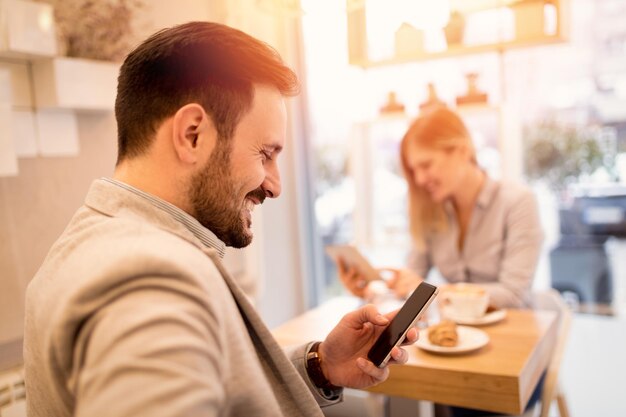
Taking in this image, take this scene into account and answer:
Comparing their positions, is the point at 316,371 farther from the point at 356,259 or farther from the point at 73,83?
the point at 73,83

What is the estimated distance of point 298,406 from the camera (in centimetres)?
76

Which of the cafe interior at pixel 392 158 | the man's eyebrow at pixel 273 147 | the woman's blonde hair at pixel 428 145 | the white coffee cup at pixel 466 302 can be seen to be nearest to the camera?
the man's eyebrow at pixel 273 147

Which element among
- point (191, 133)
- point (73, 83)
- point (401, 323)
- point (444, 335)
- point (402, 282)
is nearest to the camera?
point (191, 133)

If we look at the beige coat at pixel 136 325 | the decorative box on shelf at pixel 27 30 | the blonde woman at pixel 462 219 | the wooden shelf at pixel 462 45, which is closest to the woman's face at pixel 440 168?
the blonde woman at pixel 462 219

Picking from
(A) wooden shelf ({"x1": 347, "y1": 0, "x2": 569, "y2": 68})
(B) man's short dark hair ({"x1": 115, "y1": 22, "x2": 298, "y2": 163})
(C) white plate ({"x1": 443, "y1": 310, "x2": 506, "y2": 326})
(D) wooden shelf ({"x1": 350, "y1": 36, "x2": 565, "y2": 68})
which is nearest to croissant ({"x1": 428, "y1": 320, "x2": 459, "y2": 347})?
(C) white plate ({"x1": 443, "y1": 310, "x2": 506, "y2": 326})

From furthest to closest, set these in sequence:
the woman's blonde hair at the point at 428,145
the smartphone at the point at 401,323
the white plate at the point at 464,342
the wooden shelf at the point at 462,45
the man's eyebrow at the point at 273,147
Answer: the woman's blonde hair at the point at 428,145 < the wooden shelf at the point at 462,45 < the white plate at the point at 464,342 < the smartphone at the point at 401,323 < the man's eyebrow at the point at 273,147

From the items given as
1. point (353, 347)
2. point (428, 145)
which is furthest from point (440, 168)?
point (353, 347)

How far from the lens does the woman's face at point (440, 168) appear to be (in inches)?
76.5

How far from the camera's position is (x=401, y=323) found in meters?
0.99

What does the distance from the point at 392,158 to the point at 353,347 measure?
6.03 feet

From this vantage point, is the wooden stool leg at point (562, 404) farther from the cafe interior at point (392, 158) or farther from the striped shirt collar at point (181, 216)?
the striped shirt collar at point (181, 216)

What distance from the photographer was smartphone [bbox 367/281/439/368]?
3.21 feet

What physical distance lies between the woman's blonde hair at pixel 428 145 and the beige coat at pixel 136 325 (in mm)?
1360

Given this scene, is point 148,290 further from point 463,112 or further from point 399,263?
point 399,263
